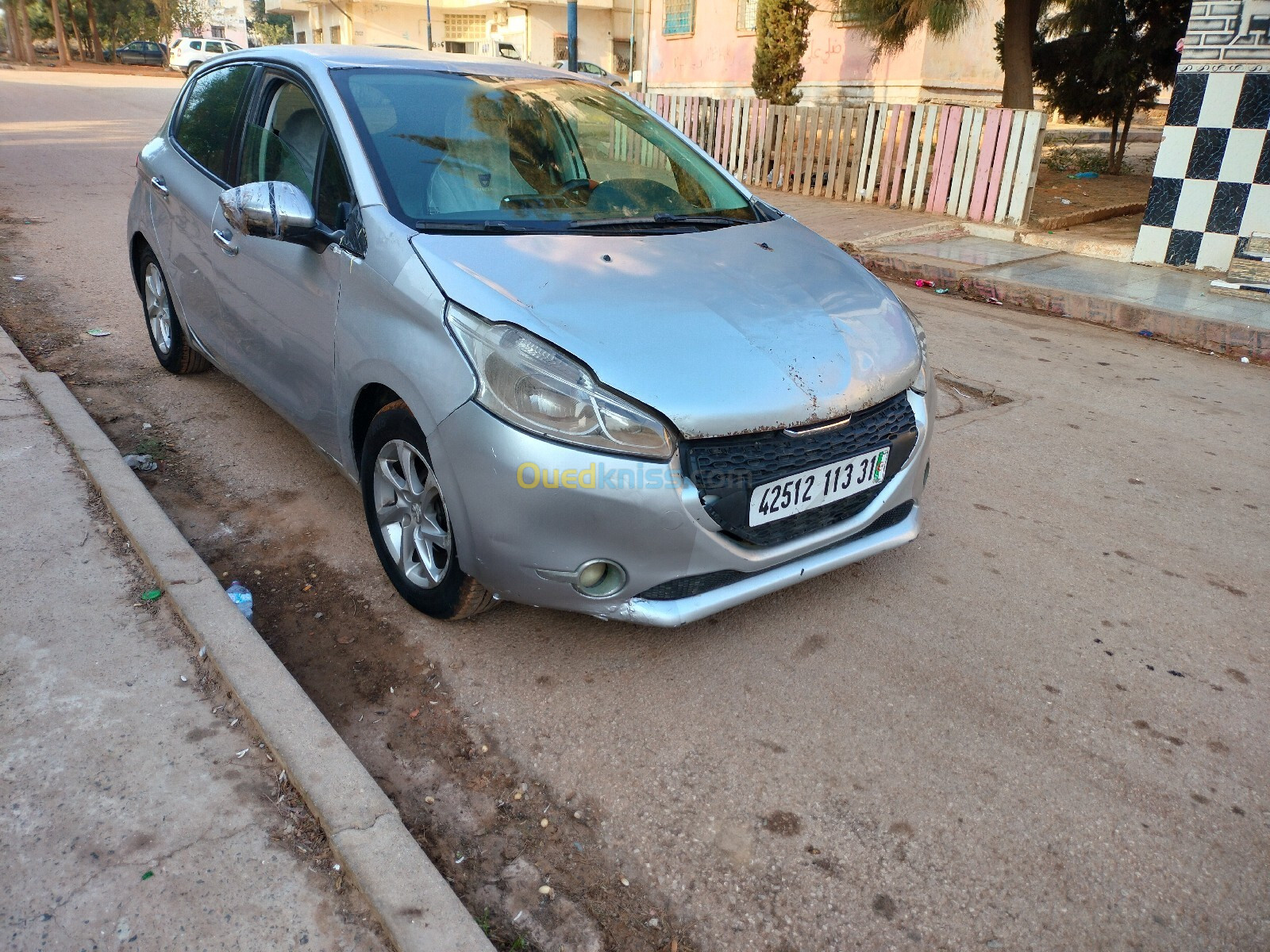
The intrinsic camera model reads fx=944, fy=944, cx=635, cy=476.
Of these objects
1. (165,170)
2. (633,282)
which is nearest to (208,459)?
(165,170)

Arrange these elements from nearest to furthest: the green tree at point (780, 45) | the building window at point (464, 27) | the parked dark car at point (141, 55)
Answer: the green tree at point (780, 45) < the building window at point (464, 27) < the parked dark car at point (141, 55)

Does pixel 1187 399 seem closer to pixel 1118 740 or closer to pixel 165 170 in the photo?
pixel 1118 740

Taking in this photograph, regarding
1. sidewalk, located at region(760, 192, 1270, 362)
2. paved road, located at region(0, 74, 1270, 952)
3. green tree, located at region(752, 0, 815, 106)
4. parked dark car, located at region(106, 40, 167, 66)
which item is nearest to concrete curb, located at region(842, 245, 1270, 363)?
sidewalk, located at region(760, 192, 1270, 362)

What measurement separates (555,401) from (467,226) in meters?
0.85

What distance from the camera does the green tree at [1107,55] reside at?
11.9m

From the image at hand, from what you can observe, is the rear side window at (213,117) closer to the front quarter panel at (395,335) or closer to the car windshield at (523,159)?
the car windshield at (523,159)

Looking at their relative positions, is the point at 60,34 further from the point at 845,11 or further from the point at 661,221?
the point at 661,221

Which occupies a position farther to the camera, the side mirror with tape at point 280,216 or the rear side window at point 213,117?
the rear side window at point 213,117

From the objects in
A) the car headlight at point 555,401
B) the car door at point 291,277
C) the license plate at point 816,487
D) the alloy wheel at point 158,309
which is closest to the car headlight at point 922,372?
the license plate at point 816,487

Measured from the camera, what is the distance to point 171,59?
4262 centimetres

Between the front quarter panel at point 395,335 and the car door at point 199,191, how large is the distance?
3.71 feet

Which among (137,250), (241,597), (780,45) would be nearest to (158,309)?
(137,250)

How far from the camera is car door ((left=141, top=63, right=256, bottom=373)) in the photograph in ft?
12.6

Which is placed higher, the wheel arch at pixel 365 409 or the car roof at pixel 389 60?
the car roof at pixel 389 60
